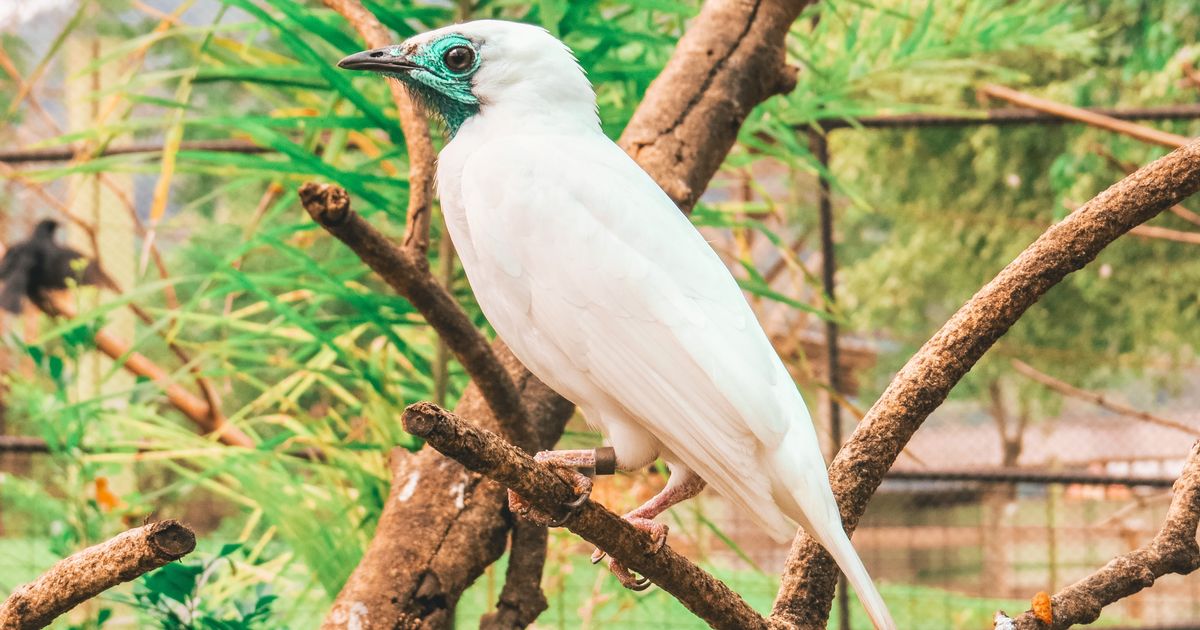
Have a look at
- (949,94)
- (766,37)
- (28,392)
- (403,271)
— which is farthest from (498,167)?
(949,94)

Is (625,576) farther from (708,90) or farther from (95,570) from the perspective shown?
(708,90)

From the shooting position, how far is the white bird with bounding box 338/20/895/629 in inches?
30.9

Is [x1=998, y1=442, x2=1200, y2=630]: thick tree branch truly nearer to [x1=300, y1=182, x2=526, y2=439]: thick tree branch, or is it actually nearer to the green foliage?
[x1=300, y1=182, x2=526, y2=439]: thick tree branch

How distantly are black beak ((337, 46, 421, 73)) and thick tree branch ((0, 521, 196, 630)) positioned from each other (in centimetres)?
42

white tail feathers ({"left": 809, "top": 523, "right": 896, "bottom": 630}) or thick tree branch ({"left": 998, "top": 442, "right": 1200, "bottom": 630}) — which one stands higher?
thick tree branch ({"left": 998, "top": 442, "right": 1200, "bottom": 630})

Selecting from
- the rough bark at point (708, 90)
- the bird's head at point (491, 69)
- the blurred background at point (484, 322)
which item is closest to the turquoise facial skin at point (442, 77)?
the bird's head at point (491, 69)

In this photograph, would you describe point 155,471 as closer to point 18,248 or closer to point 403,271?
point 18,248

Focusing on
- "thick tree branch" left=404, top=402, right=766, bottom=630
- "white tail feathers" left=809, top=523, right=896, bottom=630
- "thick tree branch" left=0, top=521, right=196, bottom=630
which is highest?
"white tail feathers" left=809, top=523, right=896, bottom=630

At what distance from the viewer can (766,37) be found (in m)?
1.39

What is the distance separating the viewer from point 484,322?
1.40 meters

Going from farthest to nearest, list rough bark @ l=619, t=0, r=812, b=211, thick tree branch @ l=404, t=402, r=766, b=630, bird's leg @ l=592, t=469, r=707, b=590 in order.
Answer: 1. rough bark @ l=619, t=0, r=812, b=211
2. bird's leg @ l=592, t=469, r=707, b=590
3. thick tree branch @ l=404, t=402, r=766, b=630

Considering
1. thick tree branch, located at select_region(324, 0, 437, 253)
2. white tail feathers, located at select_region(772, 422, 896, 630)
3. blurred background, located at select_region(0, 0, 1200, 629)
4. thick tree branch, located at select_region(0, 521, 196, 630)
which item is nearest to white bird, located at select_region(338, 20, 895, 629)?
white tail feathers, located at select_region(772, 422, 896, 630)

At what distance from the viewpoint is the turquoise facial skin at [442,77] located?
91cm

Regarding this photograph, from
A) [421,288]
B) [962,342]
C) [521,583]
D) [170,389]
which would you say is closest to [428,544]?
[521,583]
